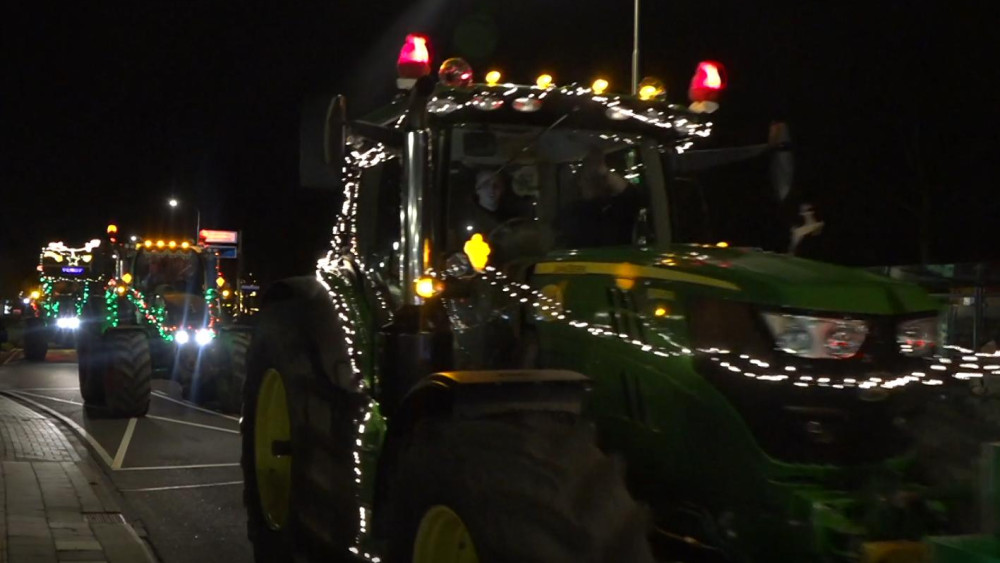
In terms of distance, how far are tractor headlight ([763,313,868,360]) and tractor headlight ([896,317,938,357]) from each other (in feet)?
0.69

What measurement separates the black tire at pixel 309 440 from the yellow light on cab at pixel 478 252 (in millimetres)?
879

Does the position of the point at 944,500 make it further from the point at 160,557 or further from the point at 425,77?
the point at 160,557

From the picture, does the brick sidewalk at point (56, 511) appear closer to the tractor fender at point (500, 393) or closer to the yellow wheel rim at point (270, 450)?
the yellow wheel rim at point (270, 450)

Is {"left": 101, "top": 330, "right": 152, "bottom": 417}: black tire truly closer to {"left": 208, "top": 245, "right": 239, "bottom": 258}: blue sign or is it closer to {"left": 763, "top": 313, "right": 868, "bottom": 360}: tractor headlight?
{"left": 208, "top": 245, "right": 239, "bottom": 258}: blue sign

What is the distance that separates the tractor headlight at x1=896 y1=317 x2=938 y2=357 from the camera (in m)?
4.18

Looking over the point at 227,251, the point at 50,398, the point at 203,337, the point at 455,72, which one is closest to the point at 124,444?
the point at 203,337

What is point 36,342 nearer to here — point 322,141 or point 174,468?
point 174,468

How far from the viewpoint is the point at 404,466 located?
14.8ft

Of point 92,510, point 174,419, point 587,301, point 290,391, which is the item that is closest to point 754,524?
point 587,301

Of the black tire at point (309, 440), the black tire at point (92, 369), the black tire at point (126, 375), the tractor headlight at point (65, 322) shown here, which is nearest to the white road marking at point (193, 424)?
the black tire at point (126, 375)

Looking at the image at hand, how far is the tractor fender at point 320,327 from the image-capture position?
582cm

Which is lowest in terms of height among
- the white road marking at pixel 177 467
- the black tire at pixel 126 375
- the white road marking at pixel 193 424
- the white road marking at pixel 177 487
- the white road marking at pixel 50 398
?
the white road marking at pixel 50 398

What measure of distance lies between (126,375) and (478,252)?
11.0 meters

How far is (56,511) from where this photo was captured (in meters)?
8.74
